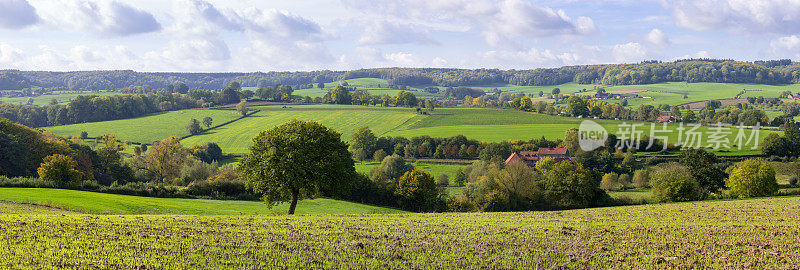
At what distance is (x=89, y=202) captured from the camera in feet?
121

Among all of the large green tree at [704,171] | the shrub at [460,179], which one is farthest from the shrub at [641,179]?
the shrub at [460,179]

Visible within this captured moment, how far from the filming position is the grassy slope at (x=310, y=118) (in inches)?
5167

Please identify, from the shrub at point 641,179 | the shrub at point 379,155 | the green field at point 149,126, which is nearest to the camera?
the shrub at point 641,179

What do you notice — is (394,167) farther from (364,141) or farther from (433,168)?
(364,141)

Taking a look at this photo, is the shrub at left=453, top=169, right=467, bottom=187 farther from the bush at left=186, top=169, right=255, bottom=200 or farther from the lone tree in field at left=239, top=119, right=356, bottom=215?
the lone tree in field at left=239, top=119, right=356, bottom=215

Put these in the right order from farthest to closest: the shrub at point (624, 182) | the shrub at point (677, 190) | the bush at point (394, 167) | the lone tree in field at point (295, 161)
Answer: the bush at point (394, 167) < the shrub at point (624, 182) < the shrub at point (677, 190) < the lone tree in field at point (295, 161)

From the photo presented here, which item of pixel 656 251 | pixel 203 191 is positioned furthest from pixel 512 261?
pixel 203 191

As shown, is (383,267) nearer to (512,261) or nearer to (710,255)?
(512,261)

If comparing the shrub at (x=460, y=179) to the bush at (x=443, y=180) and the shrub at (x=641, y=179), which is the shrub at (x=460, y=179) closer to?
the bush at (x=443, y=180)

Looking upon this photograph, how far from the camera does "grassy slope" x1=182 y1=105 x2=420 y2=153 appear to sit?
131250 mm

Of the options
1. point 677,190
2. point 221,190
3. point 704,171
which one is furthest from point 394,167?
point 677,190

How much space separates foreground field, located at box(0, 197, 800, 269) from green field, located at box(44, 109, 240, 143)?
12542 cm
